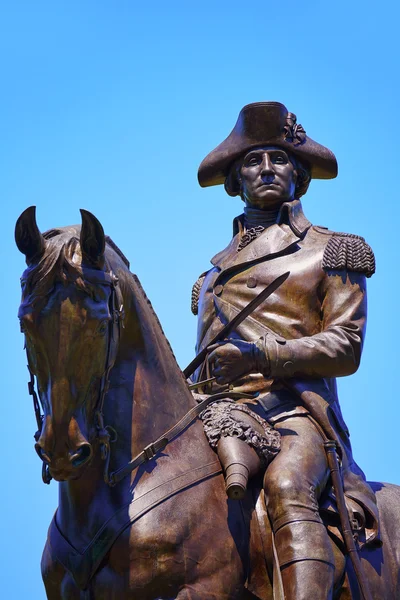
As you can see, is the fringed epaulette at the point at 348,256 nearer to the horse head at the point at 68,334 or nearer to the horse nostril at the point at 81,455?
the horse head at the point at 68,334

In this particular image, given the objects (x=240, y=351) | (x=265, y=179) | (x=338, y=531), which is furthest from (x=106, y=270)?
(x=265, y=179)

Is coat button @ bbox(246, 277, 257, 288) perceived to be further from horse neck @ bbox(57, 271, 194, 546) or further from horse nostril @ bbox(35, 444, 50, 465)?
horse nostril @ bbox(35, 444, 50, 465)

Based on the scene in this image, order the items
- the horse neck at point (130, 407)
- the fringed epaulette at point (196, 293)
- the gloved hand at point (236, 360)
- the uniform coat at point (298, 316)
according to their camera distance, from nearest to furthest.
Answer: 1. the horse neck at point (130, 407)
2. the gloved hand at point (236, 360)
3. the uniform coat at point (298, 316)
4. the fringed epaulette at point (196, 293)

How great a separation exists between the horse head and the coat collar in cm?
292

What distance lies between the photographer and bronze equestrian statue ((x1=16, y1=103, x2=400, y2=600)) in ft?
25.1

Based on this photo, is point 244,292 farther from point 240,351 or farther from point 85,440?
point 85,440

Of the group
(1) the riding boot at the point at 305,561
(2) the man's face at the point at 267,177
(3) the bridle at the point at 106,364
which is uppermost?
(2) the man's face at the point at 267,177

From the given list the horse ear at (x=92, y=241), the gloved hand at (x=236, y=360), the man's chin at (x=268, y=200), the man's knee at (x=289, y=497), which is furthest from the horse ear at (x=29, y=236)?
the man's chin at (x=268, y=200)

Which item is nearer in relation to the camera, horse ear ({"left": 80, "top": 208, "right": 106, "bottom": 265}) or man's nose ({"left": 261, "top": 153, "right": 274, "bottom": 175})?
horse ear ({"left": 80, "top": 208, "right": 106, "bottom": 265})

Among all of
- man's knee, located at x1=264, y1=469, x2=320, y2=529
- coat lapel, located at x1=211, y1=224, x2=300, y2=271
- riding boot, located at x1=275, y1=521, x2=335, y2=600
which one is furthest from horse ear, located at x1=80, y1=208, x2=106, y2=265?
coat lapel, located at x1=211, y1=224, x2=300, y2=271

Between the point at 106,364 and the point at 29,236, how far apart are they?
956mm

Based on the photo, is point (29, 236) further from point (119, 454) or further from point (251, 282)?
point (251, 282)

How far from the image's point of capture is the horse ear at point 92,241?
7828 mm

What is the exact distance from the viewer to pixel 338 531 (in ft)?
29.2
